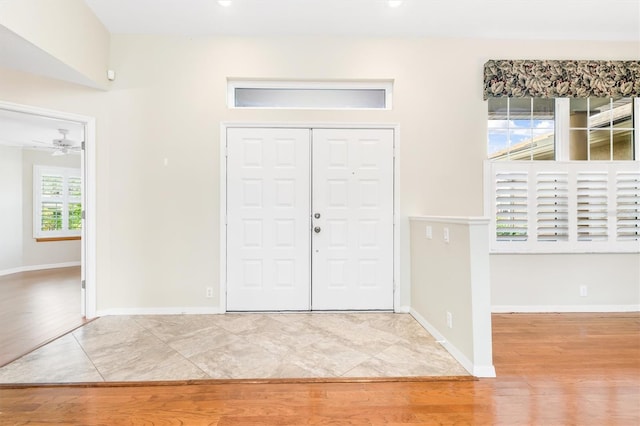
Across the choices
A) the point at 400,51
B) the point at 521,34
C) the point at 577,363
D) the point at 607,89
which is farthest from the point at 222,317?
the point at 607,89

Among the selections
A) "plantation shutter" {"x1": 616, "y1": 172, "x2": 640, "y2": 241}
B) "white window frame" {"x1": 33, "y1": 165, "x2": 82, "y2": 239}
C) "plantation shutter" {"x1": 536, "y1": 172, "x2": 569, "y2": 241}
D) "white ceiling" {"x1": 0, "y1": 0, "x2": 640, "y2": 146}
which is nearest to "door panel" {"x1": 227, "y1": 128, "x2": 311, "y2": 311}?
"white ceiling" {"x1": 0, "y1": 0, "x2": 640, "y2": 146}

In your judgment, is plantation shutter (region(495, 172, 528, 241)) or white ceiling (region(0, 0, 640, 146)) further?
plantation shutter (region(495, 172, 528, 241))

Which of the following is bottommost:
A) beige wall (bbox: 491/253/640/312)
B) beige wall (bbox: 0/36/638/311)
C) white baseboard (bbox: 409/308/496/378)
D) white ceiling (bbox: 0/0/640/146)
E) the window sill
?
white baseboard (bbox: 409/308/496/378)

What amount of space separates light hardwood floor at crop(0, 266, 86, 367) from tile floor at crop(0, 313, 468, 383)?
21 centimetres

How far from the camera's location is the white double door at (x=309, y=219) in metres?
3.35

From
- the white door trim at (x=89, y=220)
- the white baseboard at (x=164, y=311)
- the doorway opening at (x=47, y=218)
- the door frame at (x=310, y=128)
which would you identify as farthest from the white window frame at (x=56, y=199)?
the door frame at (x=310, y=128)

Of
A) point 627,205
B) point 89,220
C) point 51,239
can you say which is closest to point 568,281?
point 627,205

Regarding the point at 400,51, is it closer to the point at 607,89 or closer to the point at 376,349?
the point at 607,89

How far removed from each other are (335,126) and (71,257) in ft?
22.8

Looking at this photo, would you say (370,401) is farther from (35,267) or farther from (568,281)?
(35,267)

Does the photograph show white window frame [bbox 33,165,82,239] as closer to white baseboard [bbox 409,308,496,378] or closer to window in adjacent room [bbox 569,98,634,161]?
white baseboard [bbox 409,308,496,378]

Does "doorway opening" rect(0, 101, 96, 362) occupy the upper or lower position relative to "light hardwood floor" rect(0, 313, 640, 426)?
upper

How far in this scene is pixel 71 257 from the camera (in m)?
6.62

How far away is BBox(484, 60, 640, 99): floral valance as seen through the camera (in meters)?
3.26
